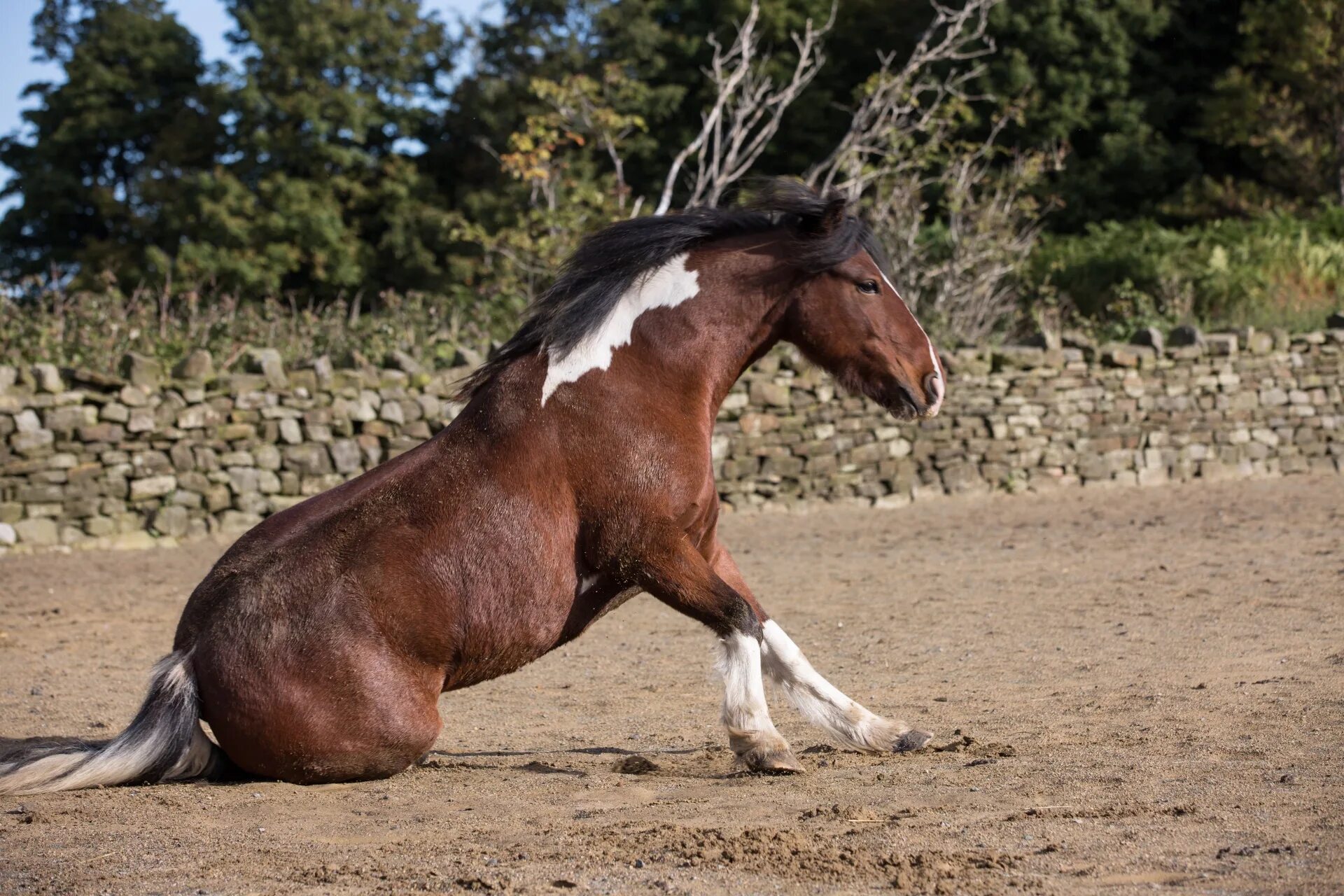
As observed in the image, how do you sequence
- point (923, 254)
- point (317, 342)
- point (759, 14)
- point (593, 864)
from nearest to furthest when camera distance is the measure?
point (593, 864) < point (317, 342) < point (923, 254) < point (759, 14)

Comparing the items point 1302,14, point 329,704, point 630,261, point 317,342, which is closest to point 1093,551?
point 630,261

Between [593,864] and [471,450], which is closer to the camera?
[593,864]

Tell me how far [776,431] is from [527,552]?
9987mm

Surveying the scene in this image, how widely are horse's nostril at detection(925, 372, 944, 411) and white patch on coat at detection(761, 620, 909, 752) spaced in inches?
37.9

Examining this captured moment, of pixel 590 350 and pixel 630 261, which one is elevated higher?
pixel 630 261

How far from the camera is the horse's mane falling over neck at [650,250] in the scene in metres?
4.54

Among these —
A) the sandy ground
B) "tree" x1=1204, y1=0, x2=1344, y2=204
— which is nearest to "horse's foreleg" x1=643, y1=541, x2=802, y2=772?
the sandy ground

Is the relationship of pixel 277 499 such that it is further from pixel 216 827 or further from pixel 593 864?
pixel 593 864

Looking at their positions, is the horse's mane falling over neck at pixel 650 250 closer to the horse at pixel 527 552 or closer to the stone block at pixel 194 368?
the horse at pixel 527 552

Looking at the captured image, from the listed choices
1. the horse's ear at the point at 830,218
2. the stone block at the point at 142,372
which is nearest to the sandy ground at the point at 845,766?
the horse's ear at the point at 830,218

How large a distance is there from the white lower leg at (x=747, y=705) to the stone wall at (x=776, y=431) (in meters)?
7.08

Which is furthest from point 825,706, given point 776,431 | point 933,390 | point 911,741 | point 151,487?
point 776,431

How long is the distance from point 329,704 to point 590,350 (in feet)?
4.74

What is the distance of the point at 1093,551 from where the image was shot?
10672mm
